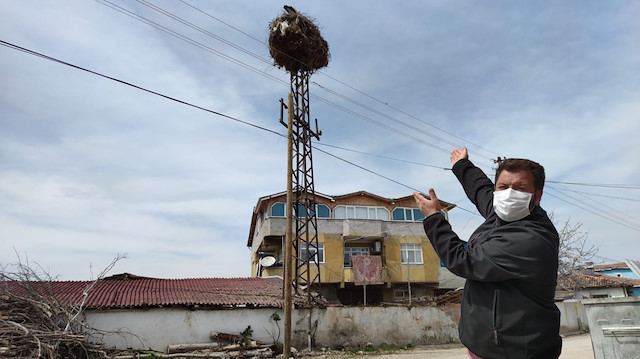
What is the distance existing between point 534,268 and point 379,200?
104 ft

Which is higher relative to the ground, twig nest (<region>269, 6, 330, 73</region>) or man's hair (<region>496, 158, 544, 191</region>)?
twig nest (<region>269, 6, 330, 73</region>)

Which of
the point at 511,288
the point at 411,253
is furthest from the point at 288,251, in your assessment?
the point at 411,253

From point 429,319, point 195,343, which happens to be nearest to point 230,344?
point 195,343

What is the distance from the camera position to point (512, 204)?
215cm

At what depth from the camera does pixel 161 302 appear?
18.2 meters

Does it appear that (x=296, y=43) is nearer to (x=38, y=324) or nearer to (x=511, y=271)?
(x=38, y=324)

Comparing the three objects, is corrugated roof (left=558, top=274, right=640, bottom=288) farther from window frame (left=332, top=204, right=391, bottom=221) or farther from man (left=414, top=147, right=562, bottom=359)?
man (left=414, top=147, right=562, bottom=359)

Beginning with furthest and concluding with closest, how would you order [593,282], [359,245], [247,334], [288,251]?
1. [593,282]
2. [359,245]
3. [247,334]
4. [288,251]

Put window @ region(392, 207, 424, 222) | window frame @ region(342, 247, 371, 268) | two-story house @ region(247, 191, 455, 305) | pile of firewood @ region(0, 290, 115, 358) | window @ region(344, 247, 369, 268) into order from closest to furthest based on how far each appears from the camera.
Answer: pile of firewood @ region(0, 290, 115, 358) < two-story house @ region(247, 191, 455, 305) < window frame @ region(342, 247, 371, 268) < window @ region(344, 247, 369, 268) < window @ region(392, 207, 424, 222)

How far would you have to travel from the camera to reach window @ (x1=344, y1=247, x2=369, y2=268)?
31688 mm

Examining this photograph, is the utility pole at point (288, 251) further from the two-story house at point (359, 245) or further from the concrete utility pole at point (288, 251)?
the two-story house at point (359, 245)

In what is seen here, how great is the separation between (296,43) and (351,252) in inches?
678

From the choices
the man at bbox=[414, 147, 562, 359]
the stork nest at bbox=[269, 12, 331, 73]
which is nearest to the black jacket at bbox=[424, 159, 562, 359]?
the man at bbox=[414, 147, 562, 359]

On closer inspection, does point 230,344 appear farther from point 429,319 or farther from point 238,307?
point 429,319
